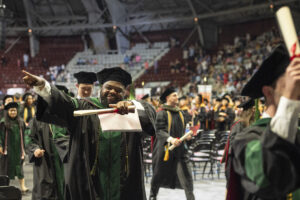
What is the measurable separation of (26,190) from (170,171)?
10.1ft

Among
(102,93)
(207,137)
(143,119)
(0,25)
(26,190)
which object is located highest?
(0,25)

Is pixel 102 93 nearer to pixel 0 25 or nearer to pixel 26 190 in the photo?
pixel 26 190

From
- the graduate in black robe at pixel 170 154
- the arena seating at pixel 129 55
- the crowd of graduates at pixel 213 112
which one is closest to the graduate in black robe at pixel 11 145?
the graduate in black robe at pixel 170 154

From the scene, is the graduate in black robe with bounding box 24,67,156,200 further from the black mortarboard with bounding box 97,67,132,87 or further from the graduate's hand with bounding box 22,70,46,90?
the graduate's hand with bounding box 22,70,46,90

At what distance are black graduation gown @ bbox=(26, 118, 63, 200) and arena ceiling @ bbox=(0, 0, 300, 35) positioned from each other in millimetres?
18535

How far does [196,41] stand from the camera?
29.3 meters

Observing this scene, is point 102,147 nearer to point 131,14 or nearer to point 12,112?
point 12,112

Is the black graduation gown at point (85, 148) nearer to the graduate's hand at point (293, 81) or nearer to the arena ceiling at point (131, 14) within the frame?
the graduate's hand at point (293, 81)

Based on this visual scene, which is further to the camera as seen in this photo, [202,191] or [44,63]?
[44,63]

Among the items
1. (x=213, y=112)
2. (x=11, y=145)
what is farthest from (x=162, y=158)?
(x=213, y=112)

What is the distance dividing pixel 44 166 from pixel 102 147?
3.03 m

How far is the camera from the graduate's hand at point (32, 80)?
274 cm

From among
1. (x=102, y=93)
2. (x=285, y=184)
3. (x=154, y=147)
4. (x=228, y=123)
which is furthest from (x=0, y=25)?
(x=285, y=184)

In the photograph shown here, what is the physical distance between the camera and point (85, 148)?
3.40 m
